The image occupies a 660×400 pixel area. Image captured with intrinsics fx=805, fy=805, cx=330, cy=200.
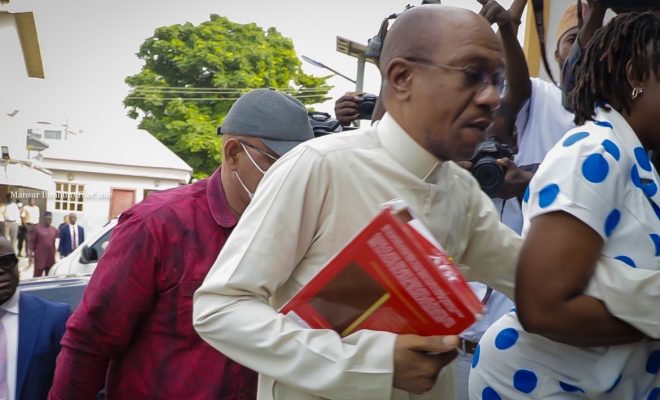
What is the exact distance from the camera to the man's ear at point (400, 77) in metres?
A: 1.78

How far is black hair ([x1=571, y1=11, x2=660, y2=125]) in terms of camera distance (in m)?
2.12

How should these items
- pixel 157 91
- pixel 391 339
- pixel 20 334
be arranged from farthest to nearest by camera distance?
1. pixel 157 91
2. pixel 20 334
3. pixel 391 339

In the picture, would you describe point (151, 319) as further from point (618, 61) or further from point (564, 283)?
point (618, 61)

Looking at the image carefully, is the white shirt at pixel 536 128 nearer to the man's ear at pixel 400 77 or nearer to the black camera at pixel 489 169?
the black camera at pixel 489 169

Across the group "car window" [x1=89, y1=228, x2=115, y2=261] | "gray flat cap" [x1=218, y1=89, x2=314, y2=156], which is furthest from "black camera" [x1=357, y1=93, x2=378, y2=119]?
"car window" [x1=89, y1=228, x2=115, y2=261]

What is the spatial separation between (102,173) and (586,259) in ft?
137

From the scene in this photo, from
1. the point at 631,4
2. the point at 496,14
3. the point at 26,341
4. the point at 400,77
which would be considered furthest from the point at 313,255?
the point at 26,341

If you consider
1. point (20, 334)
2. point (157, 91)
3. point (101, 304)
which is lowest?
point (157, 91)

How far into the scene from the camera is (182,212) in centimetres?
272

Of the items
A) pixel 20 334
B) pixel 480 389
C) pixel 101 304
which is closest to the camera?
pixel 480 389

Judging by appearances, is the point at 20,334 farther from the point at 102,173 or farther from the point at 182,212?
the point at 102,173

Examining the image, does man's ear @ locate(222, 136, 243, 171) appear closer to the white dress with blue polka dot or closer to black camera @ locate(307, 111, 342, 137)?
black camera @ locate(307, 111, 342, 137)

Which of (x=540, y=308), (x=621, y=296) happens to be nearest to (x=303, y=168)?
(x=540, y=308)

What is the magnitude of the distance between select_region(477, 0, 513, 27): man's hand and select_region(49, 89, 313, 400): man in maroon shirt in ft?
4.71
